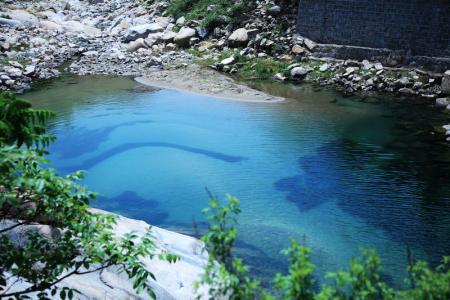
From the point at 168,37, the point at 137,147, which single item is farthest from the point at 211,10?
the point at 137,147

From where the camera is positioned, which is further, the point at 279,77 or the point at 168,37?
the point at 168,37

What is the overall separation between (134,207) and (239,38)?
41.3 feet

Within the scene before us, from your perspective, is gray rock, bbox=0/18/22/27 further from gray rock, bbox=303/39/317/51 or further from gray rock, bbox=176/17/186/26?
gray rock, bbox=303/39/317/51

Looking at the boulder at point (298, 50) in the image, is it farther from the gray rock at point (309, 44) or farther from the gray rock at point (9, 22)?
the gray rock at point (9, 22)

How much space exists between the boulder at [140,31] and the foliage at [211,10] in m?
1.74

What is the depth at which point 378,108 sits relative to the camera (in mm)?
13969

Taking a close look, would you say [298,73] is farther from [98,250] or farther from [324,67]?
[98,250]

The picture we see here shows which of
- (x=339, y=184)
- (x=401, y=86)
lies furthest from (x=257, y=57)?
(x=339, y=184)

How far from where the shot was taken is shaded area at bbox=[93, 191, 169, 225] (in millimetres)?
7938

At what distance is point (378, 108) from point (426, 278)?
490 inches

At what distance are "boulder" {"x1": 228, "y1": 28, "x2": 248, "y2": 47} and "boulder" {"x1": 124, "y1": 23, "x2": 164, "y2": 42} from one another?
14.0ft

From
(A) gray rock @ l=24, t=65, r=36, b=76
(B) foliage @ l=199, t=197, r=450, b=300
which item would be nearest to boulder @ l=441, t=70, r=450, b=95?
(B) foliage @ l=199, t=197, r=450, b=300

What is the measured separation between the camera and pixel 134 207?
27.4 ft

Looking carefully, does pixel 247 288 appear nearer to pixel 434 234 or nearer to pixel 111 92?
pixel 434 234
